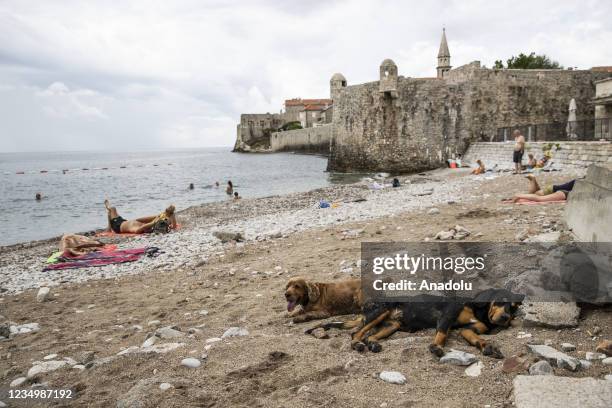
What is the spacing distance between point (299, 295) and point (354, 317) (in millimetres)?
663

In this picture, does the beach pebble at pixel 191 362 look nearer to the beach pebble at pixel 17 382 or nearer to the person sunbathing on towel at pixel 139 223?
the beach pebble at pixel 17 382

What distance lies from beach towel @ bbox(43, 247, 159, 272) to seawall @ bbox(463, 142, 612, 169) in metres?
11.2

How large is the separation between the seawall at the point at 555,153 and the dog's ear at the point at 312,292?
881 cm

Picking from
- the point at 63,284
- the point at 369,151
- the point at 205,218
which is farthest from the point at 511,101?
the point at 63,284

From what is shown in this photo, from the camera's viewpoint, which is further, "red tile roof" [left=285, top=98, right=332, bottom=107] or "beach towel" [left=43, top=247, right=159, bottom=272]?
"red tile roof" [left=285, top=98, right=332, bottom=107]

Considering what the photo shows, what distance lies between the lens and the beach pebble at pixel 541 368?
300 centimetres

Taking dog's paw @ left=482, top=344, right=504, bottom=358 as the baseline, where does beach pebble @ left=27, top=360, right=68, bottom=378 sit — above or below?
below

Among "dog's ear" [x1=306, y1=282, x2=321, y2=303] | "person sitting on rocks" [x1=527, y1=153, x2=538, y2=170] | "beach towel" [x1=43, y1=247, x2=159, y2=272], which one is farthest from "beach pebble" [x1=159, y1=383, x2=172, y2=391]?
"person sitting on rocks" [x1=527, y1=153, x2=538, y2=170]

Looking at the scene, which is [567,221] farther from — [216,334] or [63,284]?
[63,284]

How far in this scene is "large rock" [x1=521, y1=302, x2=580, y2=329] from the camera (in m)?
3.68

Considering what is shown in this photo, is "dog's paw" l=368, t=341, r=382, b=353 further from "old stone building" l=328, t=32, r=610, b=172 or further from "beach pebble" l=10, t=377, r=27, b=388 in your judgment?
"old stone building" l=328, t=32, r=610, b=172

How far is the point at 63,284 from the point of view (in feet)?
28.7

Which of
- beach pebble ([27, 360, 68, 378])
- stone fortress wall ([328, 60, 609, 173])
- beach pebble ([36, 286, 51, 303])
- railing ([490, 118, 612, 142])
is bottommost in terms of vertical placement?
beach pebble ([36, 286, 51, 303])

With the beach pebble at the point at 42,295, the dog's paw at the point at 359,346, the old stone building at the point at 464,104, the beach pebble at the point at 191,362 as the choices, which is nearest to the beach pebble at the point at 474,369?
the dog's paw at the point at 359,346
